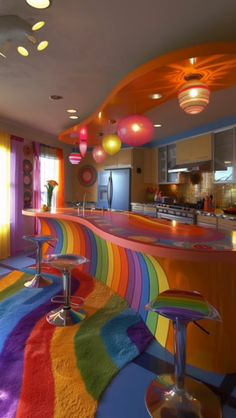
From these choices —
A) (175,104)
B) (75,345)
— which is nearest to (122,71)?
(175,104)

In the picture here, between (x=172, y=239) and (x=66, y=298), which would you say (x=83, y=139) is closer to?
(x=66, y=298)

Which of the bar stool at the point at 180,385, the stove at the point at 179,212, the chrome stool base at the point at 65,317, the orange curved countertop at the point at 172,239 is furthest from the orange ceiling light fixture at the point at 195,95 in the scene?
the stove at the point at 179,212

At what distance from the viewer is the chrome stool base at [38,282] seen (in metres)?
3.42

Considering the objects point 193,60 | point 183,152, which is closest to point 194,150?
point 183,152

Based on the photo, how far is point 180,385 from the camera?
5.28 feet

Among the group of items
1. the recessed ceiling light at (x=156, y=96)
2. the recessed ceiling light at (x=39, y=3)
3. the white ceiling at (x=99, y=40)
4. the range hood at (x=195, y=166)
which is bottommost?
the range hood at (x=195, y=166)

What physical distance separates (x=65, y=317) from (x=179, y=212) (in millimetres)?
3052

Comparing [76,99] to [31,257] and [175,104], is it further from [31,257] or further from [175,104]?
[31,257]

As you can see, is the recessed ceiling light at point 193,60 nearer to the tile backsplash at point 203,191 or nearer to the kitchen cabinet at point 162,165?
the tile backsplash at point 203,191

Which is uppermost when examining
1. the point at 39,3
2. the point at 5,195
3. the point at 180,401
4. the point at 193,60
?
the point at 39,3

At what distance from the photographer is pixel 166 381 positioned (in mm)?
1731

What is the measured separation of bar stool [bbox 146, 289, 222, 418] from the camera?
4.60 feet

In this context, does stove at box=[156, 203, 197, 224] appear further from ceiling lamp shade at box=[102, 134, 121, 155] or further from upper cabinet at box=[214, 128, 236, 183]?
ceiling lamp shade at box=[102, 134, 121, 155]

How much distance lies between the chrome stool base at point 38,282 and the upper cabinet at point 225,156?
3.16 m
